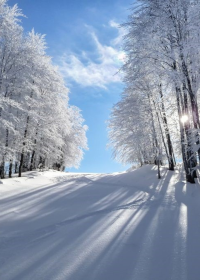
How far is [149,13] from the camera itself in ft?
29.3

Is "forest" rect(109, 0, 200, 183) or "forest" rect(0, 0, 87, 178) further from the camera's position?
"forest" rect(0, 0, 87, 178)

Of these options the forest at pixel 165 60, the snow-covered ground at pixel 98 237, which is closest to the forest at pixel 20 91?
the snow-covered ground at pixel 98 237

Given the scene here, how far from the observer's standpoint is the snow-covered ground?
3090mm

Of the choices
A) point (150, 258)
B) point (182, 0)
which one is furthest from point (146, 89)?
point (150, 258)

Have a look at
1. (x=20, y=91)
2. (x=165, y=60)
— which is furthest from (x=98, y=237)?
(x=20, y=91)

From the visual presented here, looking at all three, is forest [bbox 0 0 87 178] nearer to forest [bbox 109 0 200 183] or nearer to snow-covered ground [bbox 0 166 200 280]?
snow-covered ground [bbox 0 166 200 280]

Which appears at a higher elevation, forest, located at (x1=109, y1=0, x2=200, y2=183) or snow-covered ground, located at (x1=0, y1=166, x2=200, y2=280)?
forest, located at (x1=109, y1=0, x2=200, y2=183)

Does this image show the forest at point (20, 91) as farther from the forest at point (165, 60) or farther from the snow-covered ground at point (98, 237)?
the forest at point (165, 60)

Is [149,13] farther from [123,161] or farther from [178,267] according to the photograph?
[123,161]

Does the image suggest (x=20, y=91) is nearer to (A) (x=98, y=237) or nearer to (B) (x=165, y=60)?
(B) (x=165, y=60)

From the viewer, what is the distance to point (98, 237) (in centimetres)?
427

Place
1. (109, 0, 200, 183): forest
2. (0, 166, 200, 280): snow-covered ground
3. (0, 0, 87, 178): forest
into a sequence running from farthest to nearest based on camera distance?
(0, 0, 87, 178): forest, (109, 0, 200, 183): forest, (0, 166, 200, 280): snow-covered ground

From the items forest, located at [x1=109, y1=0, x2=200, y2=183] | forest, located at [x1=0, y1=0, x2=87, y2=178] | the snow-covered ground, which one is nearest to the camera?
the snow-covered ground

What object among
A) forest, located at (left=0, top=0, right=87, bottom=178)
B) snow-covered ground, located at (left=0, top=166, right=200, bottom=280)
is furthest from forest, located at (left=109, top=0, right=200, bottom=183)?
forest, located at (left=0, top=0, right=87, bottom=178)
